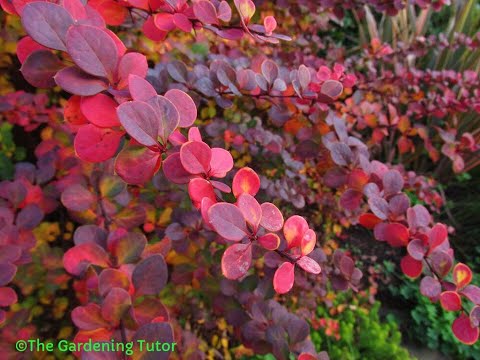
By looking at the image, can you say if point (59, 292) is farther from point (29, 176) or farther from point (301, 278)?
point (301, 278)

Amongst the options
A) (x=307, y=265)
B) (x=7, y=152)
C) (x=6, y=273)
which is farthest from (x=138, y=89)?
(x=7, y=152)

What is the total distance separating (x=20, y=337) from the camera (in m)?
0.73

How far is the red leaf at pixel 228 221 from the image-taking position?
Result: 0.37 m

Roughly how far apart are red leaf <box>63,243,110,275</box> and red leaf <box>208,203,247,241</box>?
318mm

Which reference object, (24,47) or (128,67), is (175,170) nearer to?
(128,67)

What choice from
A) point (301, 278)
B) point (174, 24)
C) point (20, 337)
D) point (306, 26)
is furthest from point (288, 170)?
point (306, 26)

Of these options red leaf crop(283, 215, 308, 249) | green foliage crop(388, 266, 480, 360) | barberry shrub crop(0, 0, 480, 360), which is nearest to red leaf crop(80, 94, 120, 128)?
barberry shrub crop(0, 0, 480, 360)

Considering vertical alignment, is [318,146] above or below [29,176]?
above

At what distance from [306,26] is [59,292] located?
5.24 feet

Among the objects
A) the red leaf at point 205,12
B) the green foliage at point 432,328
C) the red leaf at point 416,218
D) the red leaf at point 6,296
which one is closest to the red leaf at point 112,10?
the red leaf at point 205,12

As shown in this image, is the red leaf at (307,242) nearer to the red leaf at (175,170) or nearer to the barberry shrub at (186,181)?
the barberry shrub at (186,181)

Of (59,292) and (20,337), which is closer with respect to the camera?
(20,337)

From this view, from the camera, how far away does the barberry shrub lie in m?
0.39

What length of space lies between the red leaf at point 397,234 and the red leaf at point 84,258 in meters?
0.46
